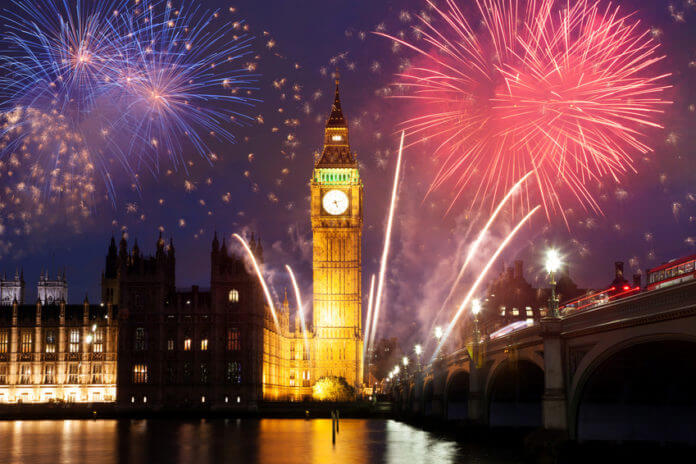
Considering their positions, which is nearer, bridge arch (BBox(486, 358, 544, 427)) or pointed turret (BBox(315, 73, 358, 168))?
bridge arch (BBox(486, 358, 544, 427))

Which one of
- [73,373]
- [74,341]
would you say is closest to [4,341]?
[74,341]

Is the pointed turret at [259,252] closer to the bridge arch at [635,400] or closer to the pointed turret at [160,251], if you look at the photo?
the pointed turret at [160,251]

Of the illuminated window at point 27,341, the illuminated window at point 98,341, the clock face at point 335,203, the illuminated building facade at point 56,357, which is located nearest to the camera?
the illuminated building facade at point 56,357

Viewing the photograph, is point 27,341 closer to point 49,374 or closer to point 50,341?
point 50,341

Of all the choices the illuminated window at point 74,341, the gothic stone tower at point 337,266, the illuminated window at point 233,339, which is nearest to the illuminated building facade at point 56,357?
the illuminated window at point 74,341

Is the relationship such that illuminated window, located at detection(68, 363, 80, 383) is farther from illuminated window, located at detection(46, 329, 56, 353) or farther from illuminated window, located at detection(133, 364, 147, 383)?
illuminated window, located at detection(133, 364, 147, 383)

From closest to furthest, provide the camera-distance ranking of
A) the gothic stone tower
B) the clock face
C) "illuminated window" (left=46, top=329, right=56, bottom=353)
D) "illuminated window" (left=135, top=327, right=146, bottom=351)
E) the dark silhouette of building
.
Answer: the dark silhouette of building < "illuminated window" (left=135, top=327, right=146, bottom=351) < "illuminated window" (left=46, top=329, right=56, bottom=353) < the gothic stone tower < the clock face

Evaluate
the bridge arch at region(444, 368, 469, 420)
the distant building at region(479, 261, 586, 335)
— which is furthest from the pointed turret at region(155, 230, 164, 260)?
the bridge arch at region(444, 368, 469, 420)
